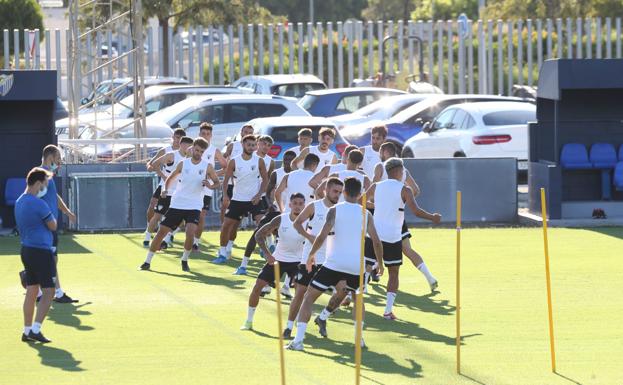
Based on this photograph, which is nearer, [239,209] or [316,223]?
[316,223]

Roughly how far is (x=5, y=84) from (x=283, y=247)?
32.0ft

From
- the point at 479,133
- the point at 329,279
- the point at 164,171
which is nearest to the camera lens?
the point at 329,279

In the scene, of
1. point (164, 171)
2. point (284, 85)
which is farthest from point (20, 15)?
point (164, 171)

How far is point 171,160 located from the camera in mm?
19422

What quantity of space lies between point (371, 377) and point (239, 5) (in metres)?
36.2

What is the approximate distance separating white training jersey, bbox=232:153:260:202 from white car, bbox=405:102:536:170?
8.88 meters

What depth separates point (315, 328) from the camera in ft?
43.8

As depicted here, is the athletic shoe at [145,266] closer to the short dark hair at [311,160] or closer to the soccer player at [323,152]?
the soccer player at [323,152]

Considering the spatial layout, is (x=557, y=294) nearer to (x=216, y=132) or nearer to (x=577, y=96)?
(x=577, y=96)

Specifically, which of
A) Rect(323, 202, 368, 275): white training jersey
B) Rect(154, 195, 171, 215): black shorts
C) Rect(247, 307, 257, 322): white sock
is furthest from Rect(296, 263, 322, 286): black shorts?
Rect(154, 195, 171, 215): black shorts

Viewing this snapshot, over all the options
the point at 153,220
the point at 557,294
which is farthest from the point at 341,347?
the point at 153,220

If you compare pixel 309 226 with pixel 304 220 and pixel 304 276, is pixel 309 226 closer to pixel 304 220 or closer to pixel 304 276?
pixel 304 220

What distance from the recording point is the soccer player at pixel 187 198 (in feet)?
57.2

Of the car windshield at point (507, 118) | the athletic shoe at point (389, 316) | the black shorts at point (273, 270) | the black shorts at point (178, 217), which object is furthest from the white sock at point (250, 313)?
the car windshield at point (507, 118)
